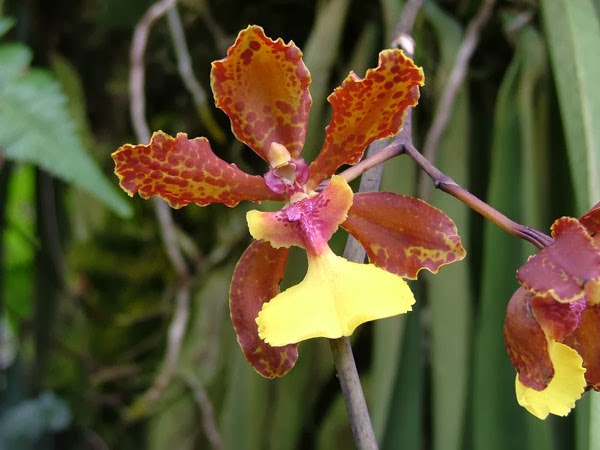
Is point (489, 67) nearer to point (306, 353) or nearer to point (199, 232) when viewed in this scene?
point (306, 353)

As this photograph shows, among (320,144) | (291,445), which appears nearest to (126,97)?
(320,144)

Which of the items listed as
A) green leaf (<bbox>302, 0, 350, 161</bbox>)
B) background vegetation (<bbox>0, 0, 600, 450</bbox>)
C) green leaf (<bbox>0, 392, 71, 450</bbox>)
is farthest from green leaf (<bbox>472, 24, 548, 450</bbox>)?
green leaf (<bbox>0, 392, 71, 450</bbox>)

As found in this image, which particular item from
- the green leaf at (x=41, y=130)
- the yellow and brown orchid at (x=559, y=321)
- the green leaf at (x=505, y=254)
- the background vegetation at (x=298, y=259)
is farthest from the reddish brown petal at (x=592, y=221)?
the green leaf at (x=41, y=130)

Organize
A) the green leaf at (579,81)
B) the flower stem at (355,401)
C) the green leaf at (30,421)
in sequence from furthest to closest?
the green leaf at (30,421) < the green leaf at (579,81) < the flower stem at (355,401)

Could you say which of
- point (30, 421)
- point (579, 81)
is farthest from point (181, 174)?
point (30, 421)

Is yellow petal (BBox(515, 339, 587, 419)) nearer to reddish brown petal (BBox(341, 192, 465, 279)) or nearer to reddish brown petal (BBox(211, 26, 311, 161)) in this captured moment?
reddish brown petal (BBox(341, 192, 465, 279))

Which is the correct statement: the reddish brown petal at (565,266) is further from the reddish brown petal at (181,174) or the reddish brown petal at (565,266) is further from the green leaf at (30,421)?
the green leaf at (30,421)

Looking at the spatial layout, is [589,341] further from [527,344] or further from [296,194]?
[296,194]
